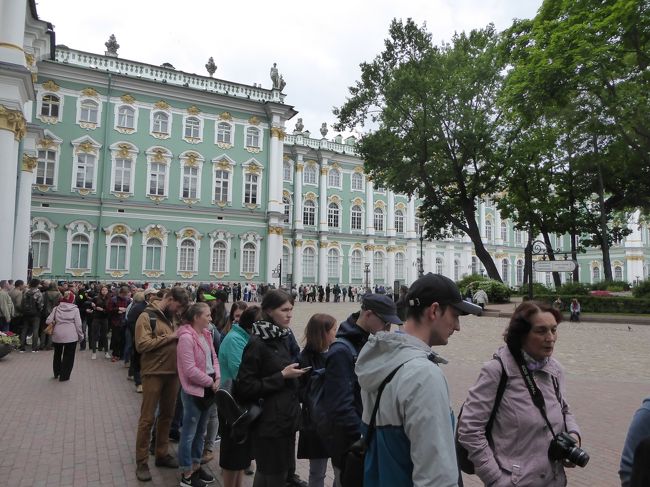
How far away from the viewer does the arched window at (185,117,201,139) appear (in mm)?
37062

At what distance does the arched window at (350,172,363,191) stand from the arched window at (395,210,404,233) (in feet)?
18.1

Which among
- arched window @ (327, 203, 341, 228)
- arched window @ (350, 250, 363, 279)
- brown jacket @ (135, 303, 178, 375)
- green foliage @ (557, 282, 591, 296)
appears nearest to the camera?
brown jacket @ (135, 303, 178, 375)

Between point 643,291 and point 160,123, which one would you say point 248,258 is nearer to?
point 160,123

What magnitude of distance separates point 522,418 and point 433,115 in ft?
86.3

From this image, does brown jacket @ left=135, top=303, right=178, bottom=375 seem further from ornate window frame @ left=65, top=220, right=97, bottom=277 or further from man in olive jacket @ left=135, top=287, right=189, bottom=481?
ornate window frame @ left=65, top=220, right=97, bottom=277

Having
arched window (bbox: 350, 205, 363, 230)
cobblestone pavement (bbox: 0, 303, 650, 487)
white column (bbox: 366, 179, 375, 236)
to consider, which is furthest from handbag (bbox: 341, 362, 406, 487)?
white column (bbox: 366, 179, 375, 236)

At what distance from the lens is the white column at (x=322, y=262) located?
154ft

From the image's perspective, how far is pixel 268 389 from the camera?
337cm

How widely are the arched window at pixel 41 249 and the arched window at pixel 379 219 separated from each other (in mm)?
31467

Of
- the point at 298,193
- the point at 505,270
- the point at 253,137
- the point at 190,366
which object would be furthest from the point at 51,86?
the point at 505,270

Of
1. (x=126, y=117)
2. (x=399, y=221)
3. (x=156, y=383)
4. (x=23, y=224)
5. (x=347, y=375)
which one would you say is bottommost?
(x=156, y=383)

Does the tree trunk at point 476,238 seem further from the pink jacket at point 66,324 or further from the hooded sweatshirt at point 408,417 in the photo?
the hooded sweatshirt at point 408,417

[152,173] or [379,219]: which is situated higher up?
[152,173]

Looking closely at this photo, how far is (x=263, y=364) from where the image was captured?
11.2ft
